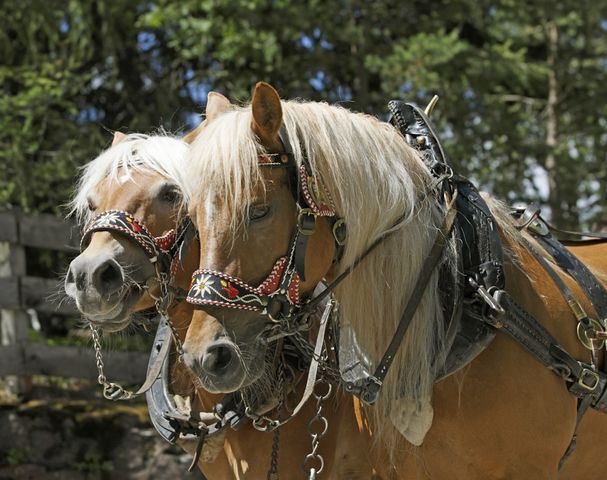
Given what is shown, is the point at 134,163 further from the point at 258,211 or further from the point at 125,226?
the point at 258,211

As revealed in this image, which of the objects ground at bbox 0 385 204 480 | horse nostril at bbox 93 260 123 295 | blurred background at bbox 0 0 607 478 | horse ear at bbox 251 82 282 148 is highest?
horse ear at bbox 251 82 282 148

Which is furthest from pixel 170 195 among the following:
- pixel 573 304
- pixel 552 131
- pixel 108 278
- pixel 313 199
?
pixel 552 131

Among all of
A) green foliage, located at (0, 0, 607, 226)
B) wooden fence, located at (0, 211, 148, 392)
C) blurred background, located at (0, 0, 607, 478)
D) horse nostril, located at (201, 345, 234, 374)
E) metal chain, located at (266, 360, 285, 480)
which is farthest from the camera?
green foliage, located at (0, 0, 607, 226)

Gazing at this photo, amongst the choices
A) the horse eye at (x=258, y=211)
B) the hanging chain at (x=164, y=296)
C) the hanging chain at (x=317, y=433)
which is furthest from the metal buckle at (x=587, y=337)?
the hanging chain at (x=164, y=296)

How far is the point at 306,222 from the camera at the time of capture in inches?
80.6

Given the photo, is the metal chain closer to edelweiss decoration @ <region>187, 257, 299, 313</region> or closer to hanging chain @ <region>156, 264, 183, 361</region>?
hanging chain @ <region>156, 264, 183, 361</region>

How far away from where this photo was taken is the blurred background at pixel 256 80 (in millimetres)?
6184

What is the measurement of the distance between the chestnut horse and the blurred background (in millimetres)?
2719

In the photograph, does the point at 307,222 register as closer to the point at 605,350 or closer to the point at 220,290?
the point at 220,290

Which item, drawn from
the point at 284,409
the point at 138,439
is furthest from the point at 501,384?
the point at 138,439

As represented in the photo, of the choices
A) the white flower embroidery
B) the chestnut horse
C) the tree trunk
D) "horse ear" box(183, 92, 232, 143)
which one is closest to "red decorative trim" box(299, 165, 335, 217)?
the white flower embroidery

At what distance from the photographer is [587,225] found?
858cm

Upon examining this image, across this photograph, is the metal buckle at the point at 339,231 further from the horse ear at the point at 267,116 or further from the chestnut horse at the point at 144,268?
the chestnut horse at the point at 144,268

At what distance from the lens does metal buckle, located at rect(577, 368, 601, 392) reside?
2.35 m
